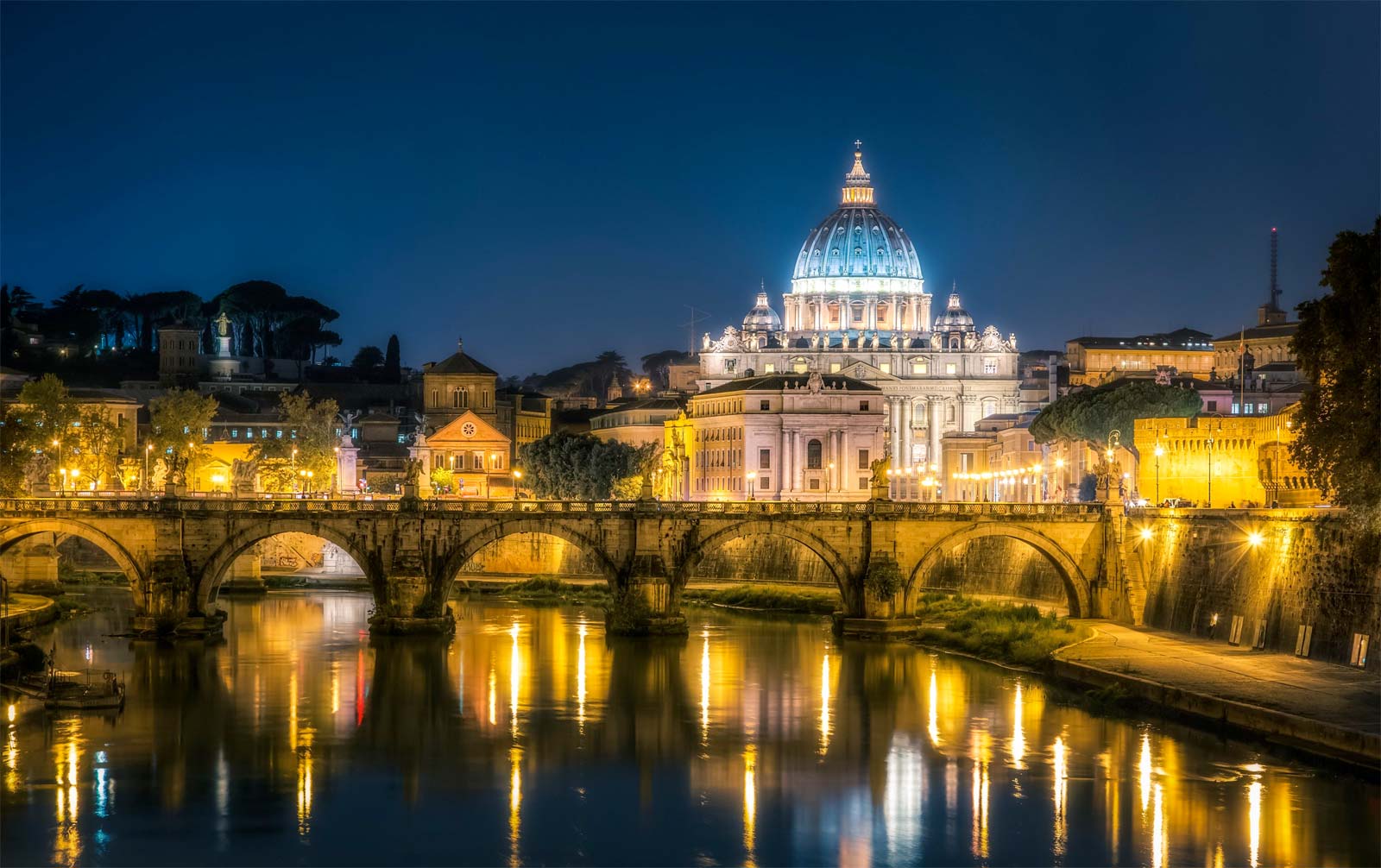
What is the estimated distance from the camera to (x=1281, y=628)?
5091cm

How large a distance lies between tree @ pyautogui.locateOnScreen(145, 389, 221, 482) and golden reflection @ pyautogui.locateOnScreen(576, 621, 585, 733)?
151 ft

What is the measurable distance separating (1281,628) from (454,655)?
2430 cm

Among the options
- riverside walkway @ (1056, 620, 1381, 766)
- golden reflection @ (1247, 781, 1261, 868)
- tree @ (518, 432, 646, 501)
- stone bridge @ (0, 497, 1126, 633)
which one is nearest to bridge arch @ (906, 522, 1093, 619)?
stone bridge @ (0, 497, 1126, 633)

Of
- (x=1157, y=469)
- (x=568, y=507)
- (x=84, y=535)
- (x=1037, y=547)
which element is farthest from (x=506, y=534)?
(x=1157, y=469)

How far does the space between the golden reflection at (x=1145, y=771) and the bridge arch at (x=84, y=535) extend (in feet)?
110

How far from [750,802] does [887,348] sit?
474 feet

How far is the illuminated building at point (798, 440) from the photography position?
13225 cm

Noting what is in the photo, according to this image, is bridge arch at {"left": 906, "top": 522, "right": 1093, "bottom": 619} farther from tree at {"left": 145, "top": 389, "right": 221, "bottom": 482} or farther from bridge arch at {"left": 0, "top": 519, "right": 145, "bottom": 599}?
tree at {"left": 145, "top": 389, "right": 221, "bottom": 482}

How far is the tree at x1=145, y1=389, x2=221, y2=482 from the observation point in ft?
352

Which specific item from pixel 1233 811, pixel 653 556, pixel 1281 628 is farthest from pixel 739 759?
pixel 653 556

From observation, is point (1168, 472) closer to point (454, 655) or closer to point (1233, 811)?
point (454, 655)

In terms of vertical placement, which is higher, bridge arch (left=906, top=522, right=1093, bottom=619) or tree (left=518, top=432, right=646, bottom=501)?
tree (left=518, top=432, right=646, bottom=501)

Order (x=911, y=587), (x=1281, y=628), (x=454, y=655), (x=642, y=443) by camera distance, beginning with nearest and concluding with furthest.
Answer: (x=1281, y=628) < (x=454, y=655) < (x=911, y=587) < (x=642, y=443)

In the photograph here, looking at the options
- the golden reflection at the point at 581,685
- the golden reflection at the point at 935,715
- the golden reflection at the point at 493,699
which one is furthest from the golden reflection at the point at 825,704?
the golden reflection at the point at 493,699
